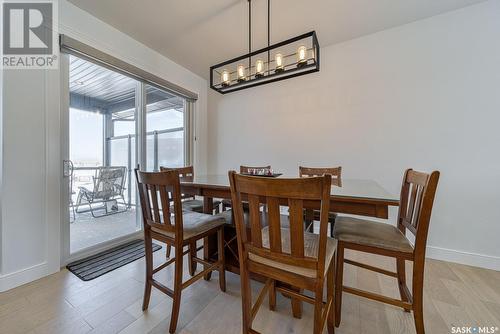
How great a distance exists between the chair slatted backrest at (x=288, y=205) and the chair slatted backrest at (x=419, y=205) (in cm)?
64

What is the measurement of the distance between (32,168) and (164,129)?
168 centimetres

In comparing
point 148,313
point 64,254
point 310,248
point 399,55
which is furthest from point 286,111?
point 64,254

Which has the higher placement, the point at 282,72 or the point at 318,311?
the point at 282,72

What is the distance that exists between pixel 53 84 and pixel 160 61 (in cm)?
137

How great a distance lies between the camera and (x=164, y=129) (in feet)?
10.3

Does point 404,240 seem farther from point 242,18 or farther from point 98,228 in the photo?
point 98,228

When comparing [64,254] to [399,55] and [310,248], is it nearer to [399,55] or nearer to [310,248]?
[310,248]

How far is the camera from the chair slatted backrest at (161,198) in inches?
44.9

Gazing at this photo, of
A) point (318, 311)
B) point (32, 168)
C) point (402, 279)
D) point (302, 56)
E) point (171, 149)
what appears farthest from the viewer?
point (171, 149)

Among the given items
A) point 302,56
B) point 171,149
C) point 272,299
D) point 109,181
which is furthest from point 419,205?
point 109,181

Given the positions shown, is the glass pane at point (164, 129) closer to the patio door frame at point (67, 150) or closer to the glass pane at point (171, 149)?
the glass pane at point (171, 149)

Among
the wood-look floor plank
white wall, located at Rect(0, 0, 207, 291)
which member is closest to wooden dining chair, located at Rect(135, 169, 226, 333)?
the wood-look floor plank

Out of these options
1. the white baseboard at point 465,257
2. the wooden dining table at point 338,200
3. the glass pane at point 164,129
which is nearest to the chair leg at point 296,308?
the wooden dining table at point 338,200

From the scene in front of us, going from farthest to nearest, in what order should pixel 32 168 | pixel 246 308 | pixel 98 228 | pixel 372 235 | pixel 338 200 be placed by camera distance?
pixel 98 228 < pixel 32 168 < pixel 372 235 < pixel 338 200 < pixel 246 308
